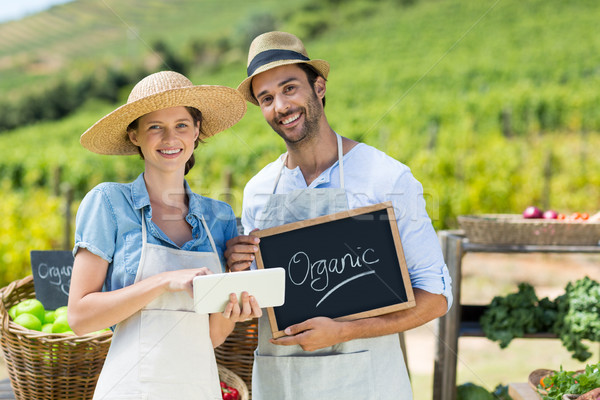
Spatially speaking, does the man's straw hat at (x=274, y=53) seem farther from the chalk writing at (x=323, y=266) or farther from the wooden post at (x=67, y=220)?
the wooden post at (x=67, y=220)

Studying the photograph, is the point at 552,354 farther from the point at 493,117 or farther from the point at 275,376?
the point at 493,117

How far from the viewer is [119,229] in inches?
65.7

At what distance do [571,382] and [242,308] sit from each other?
4.55ft

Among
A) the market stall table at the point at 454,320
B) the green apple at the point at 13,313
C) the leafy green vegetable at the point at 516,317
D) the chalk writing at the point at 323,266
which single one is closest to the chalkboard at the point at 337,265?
the chalk writing at the point at 323,266

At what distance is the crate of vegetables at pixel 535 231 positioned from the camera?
3104 millimetres

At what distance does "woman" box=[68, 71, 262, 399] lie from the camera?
1.59 metres

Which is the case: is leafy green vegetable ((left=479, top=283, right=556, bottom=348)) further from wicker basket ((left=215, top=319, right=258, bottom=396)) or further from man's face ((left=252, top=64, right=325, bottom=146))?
man's face ((left=252, top=64, right=325, bottom=146))

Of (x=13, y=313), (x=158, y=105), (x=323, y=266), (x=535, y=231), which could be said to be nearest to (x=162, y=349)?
(x=323, y=266)

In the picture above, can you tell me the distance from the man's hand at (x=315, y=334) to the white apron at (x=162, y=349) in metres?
0.29

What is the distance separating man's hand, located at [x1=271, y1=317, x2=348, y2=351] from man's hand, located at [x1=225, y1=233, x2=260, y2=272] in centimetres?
30

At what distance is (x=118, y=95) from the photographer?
35.5 m

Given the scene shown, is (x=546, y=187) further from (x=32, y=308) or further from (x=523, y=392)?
(x=32, y=308)

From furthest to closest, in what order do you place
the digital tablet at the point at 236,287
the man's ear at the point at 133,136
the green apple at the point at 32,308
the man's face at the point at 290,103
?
the green apple at the point at 32,308, the man's face at the point at 290,103, the man's ear at the point at 133,136, the digital tablet at the point at 236,287

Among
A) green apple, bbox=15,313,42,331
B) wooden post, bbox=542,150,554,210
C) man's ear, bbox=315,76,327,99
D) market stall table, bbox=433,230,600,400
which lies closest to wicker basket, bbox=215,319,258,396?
green apple, bbox=15,313,42,331
